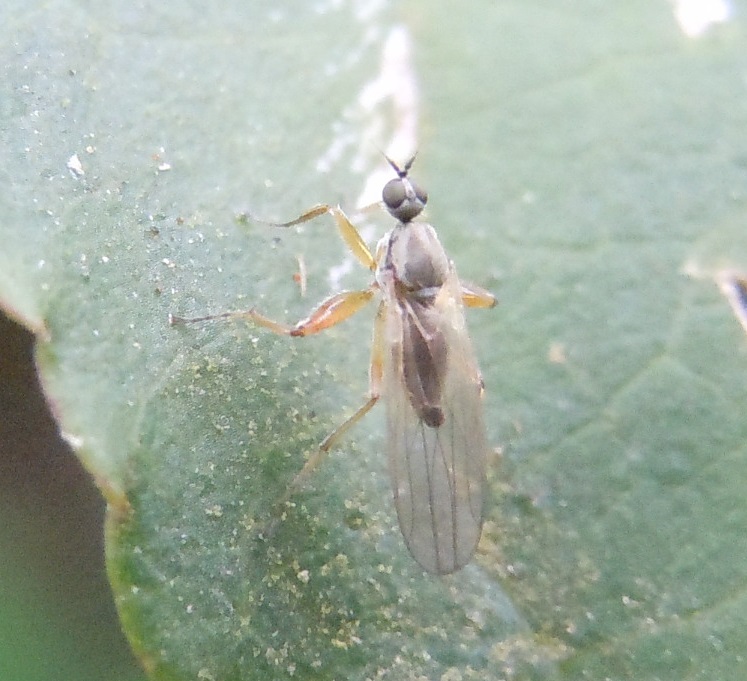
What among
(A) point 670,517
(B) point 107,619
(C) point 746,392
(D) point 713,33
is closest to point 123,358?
(B) point 107,619

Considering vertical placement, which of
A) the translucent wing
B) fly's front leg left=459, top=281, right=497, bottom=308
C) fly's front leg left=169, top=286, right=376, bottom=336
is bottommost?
the translucent wing

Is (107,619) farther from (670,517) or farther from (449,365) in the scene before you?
(670,517)

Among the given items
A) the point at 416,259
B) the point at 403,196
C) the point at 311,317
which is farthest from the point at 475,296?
the point at 311,317

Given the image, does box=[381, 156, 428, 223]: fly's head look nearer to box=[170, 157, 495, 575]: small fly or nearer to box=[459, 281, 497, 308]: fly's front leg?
box=[170, 157, 495, 575]: small fly

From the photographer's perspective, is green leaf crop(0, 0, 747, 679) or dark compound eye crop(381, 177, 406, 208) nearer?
green leaf crop(0, 0, 747, 679)

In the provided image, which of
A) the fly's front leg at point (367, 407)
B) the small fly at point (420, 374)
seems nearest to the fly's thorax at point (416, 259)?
the small fly at point (420, 374)

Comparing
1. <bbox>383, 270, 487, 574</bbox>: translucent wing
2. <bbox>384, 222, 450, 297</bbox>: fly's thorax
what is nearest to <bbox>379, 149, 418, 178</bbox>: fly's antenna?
<bbox>384, 222, 450, 297</bbox>: fly's thorax

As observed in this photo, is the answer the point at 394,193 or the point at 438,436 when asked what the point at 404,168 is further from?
the point at 438,436
